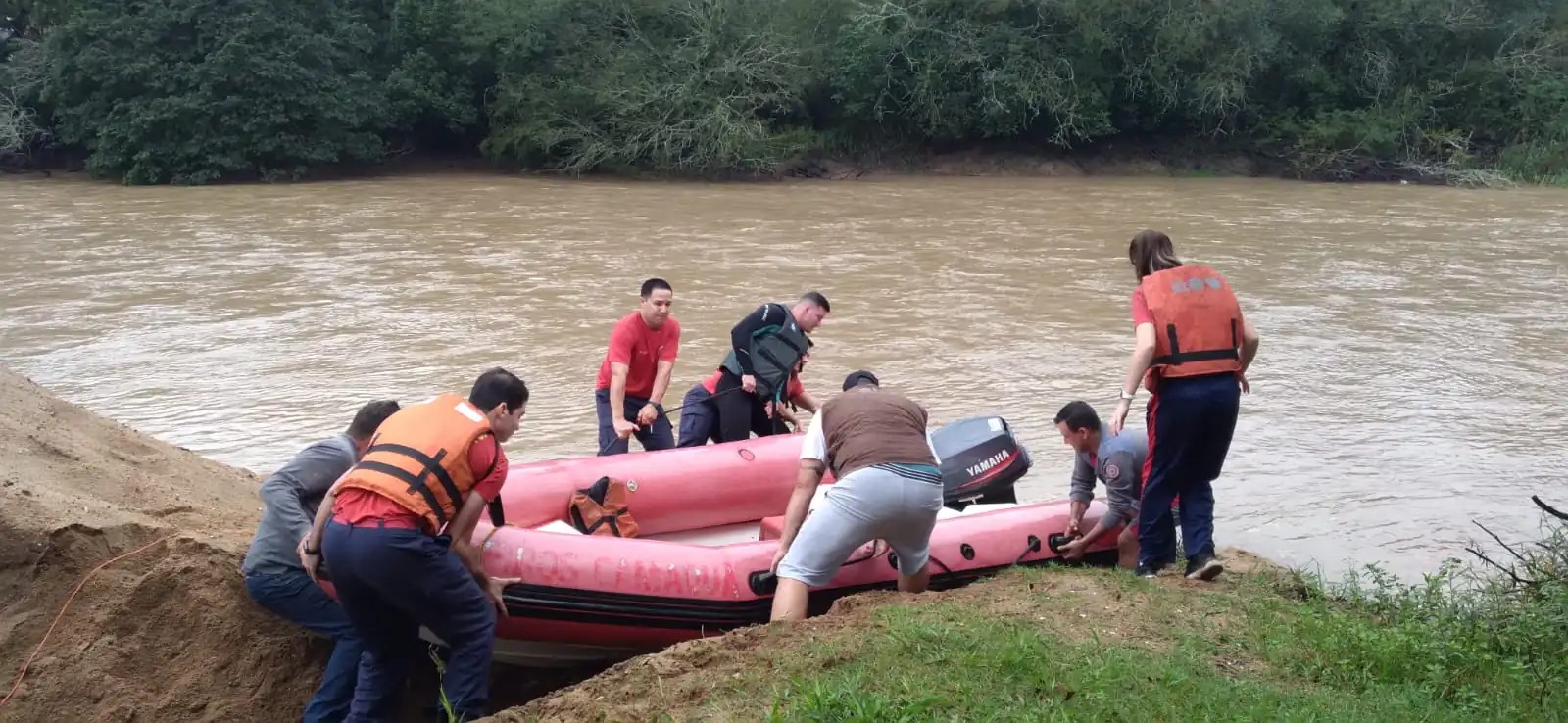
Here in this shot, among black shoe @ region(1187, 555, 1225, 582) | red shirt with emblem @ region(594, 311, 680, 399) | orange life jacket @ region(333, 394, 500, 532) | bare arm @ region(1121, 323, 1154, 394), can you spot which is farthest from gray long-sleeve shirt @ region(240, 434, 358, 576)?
black shoe @ region(1187, 555, 1225, 582)

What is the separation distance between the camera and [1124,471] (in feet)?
17.9

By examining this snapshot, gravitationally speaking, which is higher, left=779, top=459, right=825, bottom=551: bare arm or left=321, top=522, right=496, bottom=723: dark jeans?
left=779, top=459, right=825, bottom=551: bare arm

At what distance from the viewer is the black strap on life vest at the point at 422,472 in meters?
4.17

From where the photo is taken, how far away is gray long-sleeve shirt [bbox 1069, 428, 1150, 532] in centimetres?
543

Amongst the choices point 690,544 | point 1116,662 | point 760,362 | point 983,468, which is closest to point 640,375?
point 760,362

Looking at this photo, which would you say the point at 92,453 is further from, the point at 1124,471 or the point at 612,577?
the point at 1124,471

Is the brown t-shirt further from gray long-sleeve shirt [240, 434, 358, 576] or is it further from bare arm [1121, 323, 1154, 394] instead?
gray long-sleeve shirt [240, 434, 358, 576]

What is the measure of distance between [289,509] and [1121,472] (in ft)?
10.2

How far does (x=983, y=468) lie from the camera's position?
21.2 feet

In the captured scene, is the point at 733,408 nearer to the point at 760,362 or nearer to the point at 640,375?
the point at 760,362

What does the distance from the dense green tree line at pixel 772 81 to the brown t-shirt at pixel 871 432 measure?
854 inches

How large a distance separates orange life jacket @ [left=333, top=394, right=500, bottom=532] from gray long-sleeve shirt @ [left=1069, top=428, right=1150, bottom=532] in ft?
8.22

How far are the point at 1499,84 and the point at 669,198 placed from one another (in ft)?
55.5

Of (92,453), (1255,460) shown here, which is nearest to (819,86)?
(1255,460)
